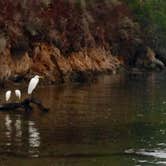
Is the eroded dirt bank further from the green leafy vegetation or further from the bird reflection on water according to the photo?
the bird reflection on water

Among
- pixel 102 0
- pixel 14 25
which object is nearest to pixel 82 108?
pixel 14 25

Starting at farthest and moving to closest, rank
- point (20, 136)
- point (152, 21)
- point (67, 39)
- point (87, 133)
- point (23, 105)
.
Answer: point (152, 21) → point (67, 39) → point (23, 105) → point (87, 133) → point (20, 136)

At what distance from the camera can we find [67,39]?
67562mm

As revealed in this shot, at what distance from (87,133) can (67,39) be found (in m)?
40.8

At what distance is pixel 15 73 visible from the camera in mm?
53594

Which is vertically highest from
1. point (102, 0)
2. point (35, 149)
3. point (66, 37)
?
point (102, 0)

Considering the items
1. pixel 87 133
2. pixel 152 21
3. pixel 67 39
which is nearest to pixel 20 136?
pixel 87 133

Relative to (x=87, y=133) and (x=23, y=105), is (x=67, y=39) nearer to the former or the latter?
(x=23, y=105)

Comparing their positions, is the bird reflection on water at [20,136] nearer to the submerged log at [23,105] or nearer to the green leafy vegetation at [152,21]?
the submerged log at [23,105]

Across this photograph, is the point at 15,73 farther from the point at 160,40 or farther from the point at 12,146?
the point at 160,40

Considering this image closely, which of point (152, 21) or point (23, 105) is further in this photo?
point (152, 21)

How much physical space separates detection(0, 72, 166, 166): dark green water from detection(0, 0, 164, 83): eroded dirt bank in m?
12.8

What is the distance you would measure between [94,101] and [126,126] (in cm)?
1140

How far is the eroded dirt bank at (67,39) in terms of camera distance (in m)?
55.8
